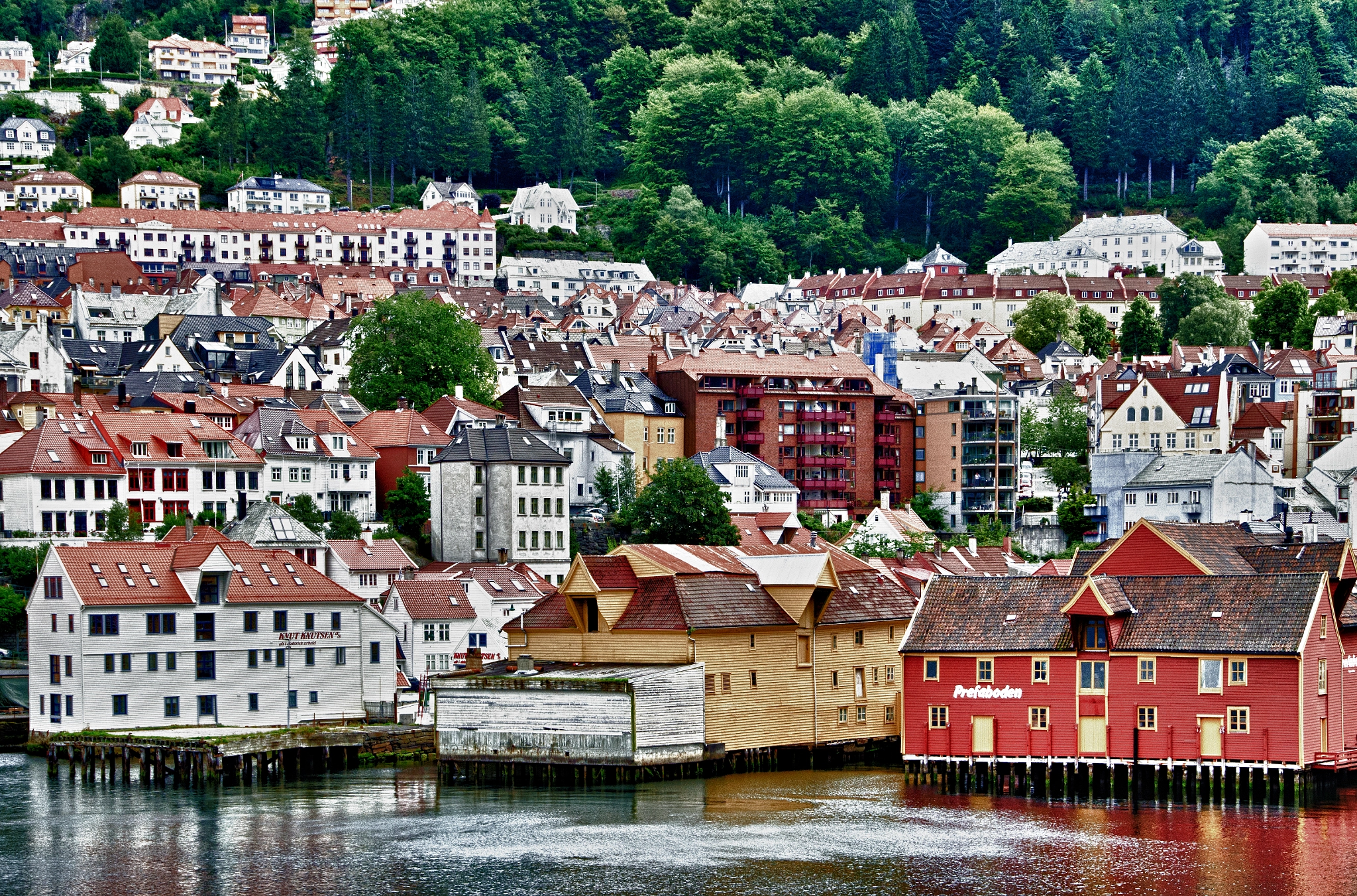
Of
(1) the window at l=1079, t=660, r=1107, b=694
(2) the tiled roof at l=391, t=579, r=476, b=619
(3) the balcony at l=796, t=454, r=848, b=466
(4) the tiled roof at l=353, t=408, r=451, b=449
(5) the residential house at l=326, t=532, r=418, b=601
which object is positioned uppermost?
(4) the tiled roof at l=353, t=408, r=451, b=449

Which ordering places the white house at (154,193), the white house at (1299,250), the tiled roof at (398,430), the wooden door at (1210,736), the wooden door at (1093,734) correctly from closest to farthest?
the wooden door at (1210,736) < the wooden door at (1093,734) < the tiled roof at (398,430) < the white house at (1299,250) < the white house at (154,193)

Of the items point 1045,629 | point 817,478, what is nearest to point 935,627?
point 1045,629

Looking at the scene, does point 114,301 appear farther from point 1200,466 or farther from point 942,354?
point 1200,466

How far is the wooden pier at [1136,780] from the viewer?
5972 centimetres

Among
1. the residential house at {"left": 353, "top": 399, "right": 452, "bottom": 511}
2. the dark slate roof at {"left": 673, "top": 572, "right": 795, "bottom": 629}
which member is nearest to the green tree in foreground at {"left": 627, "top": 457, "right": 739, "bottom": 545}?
the residential house at {"left": 353, "top": 399, "right": 452, "bottom": 511}

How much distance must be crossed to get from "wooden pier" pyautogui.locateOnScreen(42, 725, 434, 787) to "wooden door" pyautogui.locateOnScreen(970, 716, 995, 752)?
61.8 ft

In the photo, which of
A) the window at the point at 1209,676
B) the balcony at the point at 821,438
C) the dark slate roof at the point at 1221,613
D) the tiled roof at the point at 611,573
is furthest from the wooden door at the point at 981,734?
the balcony at the point at 821,438

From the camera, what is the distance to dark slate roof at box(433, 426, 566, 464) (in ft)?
319

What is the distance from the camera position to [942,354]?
5541 inches

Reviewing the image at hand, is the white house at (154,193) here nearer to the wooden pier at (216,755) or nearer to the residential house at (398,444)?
the residential house at (398,444)

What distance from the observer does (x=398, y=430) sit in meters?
108

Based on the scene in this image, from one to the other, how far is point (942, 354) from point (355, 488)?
4983cm

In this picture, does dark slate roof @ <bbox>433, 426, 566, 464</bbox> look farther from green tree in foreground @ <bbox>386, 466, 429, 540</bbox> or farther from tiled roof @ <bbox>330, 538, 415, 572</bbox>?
tiled roof @ <bbox>330, 538, 415, 572</bbox>

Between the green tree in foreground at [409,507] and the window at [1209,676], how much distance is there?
4797cm
